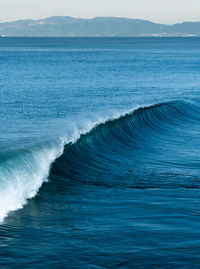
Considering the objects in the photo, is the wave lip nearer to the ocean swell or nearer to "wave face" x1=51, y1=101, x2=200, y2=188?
the ocean swell

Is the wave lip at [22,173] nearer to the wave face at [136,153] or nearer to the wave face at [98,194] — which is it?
the wave face at [98,194]

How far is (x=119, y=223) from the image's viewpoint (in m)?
9.65

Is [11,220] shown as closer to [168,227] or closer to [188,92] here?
[168,227]

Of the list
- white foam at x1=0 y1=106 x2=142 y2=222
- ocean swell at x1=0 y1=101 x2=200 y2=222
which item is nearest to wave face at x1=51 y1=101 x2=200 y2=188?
ocean swell at x1=0 y1=101 x2=200 y2=222

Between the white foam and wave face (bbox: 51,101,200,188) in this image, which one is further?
wave face (bbox: 51,101,200,188)

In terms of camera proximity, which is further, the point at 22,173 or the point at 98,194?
the point at 22,173

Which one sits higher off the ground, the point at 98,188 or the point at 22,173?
the point at 22,173

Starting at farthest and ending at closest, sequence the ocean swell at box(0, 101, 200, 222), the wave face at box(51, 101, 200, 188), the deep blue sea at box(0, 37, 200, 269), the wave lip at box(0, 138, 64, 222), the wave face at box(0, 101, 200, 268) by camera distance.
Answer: the wave face at box(51, 101, 200, 188), the ocean swell at box(0, 101, 200, 222), the wave lip at box(0, 138, 64, 222), the wave face at box(0, 101, 200, 268), the deep blue sea at box(0, 37, 200, 269)

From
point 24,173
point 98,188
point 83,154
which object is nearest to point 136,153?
point 83,154

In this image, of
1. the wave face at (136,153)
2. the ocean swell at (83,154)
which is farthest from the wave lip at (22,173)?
the wave face at (136,153)

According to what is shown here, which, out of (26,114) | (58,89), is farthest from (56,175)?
(58,89)

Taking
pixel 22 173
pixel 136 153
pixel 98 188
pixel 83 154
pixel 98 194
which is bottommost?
pixel 98 194

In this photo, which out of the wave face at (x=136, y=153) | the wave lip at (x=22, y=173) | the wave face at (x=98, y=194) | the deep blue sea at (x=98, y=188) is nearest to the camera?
the deep blue sea at (x=98, y=188)

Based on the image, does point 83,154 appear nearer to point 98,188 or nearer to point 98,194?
point 98,188
